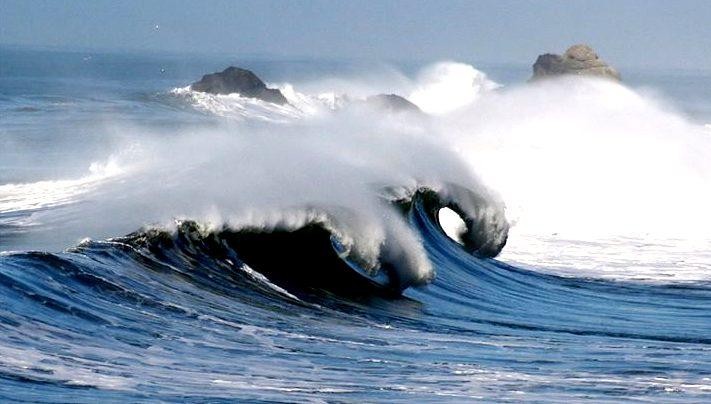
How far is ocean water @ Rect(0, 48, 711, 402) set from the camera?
9820 mm

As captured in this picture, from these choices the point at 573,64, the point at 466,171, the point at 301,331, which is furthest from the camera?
the point at 573,64

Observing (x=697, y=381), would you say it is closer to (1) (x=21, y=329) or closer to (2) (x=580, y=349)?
(2) (x=580, y=349)

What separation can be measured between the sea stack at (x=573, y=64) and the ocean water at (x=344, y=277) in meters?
32.8

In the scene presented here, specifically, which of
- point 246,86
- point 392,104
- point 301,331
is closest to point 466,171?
point 301,331

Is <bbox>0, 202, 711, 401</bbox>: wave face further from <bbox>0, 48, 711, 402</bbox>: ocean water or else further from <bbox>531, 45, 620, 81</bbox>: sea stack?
<bbox>531, 45, 620, 81</bbox>: sea stack

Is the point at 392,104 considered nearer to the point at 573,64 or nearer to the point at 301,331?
the point at 573,64

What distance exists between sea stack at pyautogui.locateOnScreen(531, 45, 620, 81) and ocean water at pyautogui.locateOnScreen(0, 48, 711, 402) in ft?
108

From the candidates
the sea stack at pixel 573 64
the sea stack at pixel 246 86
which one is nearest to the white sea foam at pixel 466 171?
the sea stack at pixel 246 86

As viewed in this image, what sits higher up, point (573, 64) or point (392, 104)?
point (573, 64)

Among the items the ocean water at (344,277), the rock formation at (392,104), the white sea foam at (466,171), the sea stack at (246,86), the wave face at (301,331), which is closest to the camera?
the wave face at (301,331)

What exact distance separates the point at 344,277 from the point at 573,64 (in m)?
53.8

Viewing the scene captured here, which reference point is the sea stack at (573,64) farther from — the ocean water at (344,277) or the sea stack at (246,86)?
the ocean water at (344,277)

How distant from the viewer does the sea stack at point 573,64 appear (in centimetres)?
6625

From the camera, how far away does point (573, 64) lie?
67625mm
